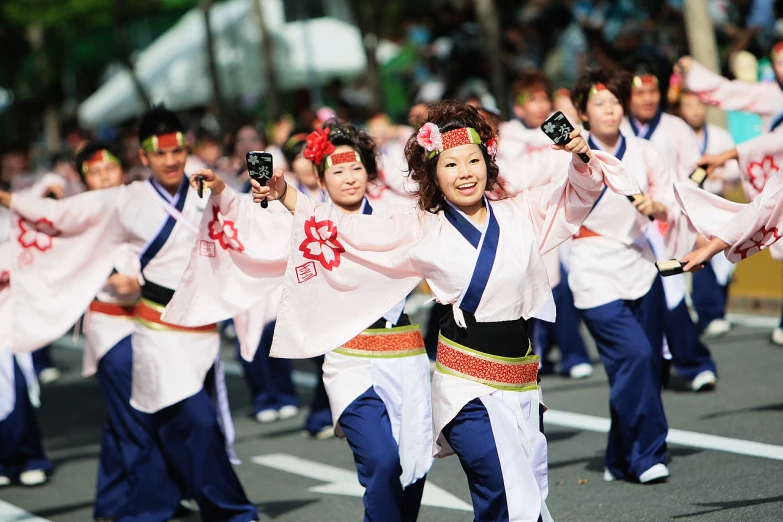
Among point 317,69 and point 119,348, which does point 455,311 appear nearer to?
point 119,348

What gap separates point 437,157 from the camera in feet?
14.5

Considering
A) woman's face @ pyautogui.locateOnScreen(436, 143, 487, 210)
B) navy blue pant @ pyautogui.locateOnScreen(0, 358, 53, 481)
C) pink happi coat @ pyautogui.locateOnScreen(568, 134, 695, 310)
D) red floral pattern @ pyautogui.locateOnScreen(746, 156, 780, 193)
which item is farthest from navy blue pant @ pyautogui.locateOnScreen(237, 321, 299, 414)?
woman's face @ pyautogui.locateOnScreen(436, 143, 487, 210)

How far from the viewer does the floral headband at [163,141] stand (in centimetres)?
603

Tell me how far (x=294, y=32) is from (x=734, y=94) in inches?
549

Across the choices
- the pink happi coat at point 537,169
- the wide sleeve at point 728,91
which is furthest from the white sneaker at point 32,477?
the wide sleeve at point 728,91

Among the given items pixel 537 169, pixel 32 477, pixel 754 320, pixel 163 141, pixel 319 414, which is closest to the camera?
pixel 163 141

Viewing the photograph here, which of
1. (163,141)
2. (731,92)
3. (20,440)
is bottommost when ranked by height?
(20,440)

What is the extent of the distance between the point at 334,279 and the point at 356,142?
3.08 ft

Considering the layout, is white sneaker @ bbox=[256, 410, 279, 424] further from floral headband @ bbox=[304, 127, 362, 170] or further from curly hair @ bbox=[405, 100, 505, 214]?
curly hair @ bbox=[405, 100, 505, 214]

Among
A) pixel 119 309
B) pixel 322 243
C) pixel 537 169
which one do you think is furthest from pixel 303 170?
pixel 322 243

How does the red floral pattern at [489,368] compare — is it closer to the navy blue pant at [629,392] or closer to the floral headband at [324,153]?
the floral headband at [324,153]

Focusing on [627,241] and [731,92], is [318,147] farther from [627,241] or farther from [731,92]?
[731,92]

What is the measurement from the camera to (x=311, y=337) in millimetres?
4848

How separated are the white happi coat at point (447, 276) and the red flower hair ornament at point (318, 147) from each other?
0.63 metres
